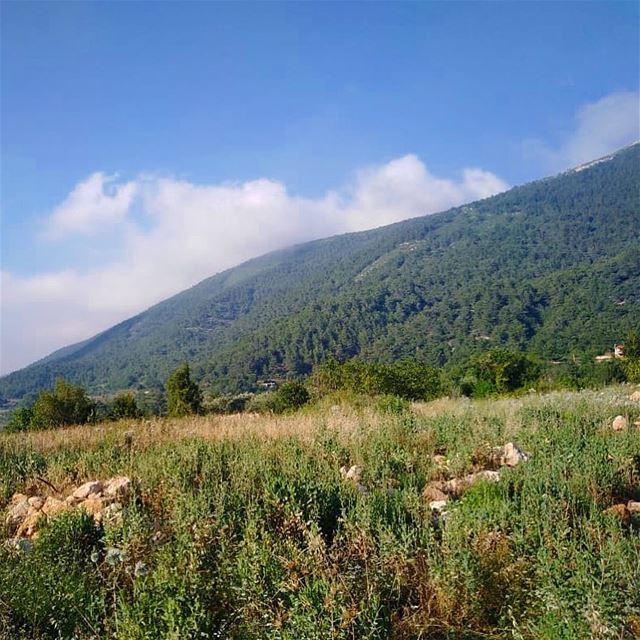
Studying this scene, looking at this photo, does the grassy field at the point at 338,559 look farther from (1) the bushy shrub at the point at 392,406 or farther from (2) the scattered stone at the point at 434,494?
(1) the bushy shrub at the point at 392,406

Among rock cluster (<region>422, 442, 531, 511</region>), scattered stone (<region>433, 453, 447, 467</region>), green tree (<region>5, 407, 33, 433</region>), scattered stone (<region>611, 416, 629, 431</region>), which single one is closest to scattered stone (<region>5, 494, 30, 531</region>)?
rock cluster (<region>422, 442, 531, 511</region>)

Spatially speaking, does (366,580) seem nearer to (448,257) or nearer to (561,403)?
(561,403)

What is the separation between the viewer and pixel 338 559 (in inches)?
129

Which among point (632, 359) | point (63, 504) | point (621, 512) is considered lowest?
point (632, 359)

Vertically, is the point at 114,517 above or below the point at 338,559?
above

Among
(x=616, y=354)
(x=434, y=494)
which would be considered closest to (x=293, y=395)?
(x=434, y=494)

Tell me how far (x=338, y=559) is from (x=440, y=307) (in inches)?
4540

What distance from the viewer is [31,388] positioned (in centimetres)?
13100

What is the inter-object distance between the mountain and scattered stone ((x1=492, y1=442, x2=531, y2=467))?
219ft

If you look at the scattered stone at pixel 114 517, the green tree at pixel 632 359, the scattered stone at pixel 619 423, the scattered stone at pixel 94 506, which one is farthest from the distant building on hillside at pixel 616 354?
the scattered stone at pixel 114 517

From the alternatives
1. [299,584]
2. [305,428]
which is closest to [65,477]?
[305,428]

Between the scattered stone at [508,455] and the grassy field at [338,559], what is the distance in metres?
0.32

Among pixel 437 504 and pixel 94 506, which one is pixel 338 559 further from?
pixel 94 506

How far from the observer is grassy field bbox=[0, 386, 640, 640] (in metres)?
2.56
